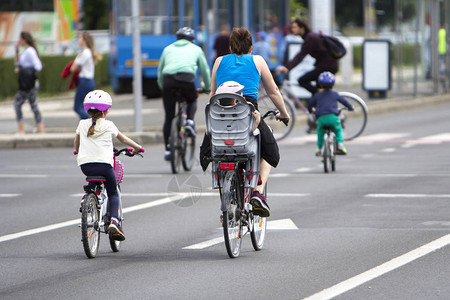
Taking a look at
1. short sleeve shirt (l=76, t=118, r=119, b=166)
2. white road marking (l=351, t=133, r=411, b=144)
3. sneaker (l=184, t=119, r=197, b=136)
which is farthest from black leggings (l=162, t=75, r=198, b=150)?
short sleeve shirt (l=76, t=118, r=119, b=166)

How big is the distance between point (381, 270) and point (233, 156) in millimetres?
1428

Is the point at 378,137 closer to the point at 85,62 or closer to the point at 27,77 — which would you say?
the point at 85,62

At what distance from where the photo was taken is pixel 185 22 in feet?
96.0

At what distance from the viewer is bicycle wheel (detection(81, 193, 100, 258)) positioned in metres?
8.07

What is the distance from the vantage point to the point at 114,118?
22922 mm

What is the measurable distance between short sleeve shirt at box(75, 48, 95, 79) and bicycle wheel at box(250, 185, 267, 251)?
32.9 ft

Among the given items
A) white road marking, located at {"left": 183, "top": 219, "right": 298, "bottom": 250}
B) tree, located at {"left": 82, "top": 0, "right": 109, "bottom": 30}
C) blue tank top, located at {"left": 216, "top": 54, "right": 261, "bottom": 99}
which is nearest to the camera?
blue tank top, located at {"left": 216, "top": 54, "right": 261, "bottom": 99}

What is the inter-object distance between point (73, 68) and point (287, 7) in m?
19.1

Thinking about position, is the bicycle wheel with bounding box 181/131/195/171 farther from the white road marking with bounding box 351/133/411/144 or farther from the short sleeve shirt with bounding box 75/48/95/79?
the white road marking with bounding box 351/133/411/144

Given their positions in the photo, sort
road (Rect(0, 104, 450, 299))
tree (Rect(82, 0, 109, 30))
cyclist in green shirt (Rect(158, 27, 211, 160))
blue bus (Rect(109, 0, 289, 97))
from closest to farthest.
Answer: road (Rect(0, 104, 450, 299)), cyclist in green shirt (Rect(158, 27, 211, 160)), blue bus (Rect(109, 0, 289, 97)), tree (Rect(82, 0, 109, 30))

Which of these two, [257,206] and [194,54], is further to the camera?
[194,54]

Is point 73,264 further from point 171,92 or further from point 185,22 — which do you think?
point 185,22

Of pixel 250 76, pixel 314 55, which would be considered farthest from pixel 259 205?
pixel 314 55

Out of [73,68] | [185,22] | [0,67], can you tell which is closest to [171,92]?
[73,68]
